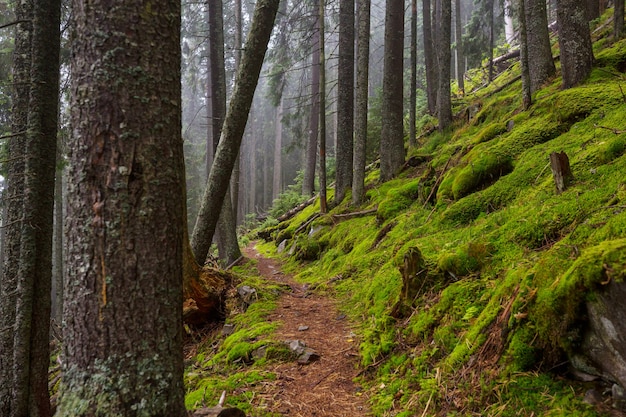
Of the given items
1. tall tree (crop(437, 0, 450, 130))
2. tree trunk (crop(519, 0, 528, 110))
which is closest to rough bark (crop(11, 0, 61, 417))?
tree trunk (crop(519, 0, 528, 110))

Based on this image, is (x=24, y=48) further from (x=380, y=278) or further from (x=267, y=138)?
(x=267, y=138)

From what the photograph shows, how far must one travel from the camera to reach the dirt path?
3.28 metres

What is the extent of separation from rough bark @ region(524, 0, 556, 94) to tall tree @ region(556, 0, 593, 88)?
114 centimetres

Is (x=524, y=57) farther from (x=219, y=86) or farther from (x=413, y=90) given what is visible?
(x=219, y=86)

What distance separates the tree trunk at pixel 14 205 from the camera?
14.1ft

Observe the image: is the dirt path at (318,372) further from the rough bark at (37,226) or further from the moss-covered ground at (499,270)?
the rough bark at (37,226)

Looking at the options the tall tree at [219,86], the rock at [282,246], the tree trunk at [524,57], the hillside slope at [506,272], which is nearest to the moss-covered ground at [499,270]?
the hillside slope at [506,272]

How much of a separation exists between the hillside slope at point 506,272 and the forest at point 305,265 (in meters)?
0.02

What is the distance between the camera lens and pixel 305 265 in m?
9.94

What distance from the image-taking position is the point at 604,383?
7.04 feet

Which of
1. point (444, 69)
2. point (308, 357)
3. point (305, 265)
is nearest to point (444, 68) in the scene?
point (444, 69)

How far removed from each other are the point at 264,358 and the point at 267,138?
136 ft

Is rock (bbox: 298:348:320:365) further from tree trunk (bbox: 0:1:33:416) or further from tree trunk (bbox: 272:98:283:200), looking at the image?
tree trunk (bbox: 272:98:283:200)

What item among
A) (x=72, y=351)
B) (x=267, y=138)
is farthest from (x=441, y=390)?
(x=267, y=138)
